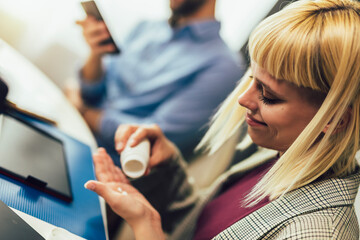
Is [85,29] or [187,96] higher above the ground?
[85,29]

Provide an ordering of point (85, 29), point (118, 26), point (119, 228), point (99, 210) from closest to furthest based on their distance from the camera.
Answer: point (99, 210) < point (119, 228) < point (85, 29) < point (118, 26)

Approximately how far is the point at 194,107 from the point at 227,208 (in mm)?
577

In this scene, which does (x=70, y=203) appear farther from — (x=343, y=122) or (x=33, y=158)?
(x=343, y=122)

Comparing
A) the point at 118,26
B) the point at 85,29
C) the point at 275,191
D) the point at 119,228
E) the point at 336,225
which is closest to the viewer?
the point at 336,225

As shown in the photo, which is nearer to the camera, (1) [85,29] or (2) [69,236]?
(2) [69,236]

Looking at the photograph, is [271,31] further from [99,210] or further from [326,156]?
[99,210]

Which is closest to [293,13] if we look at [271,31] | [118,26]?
[271,31]

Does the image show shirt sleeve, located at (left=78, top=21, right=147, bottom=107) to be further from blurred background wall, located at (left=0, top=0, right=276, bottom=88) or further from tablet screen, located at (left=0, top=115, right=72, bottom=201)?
tablet screen, located at (left=0, top=115, right=72, bottom=201)

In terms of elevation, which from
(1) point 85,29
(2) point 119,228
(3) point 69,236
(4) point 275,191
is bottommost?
(2) point 119,228

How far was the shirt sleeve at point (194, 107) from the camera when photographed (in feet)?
4.75

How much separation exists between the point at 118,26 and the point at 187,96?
686mm

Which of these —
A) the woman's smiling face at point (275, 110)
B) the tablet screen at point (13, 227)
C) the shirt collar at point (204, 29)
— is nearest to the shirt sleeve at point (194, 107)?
the shirt collar at point (204, 29)

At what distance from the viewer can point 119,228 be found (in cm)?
108

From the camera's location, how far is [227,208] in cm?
96
